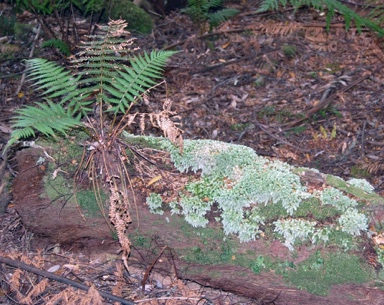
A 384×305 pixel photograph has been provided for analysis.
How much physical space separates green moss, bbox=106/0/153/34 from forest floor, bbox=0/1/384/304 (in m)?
0.17

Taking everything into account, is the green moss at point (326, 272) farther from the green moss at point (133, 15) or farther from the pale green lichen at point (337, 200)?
the green moss at point (133, 15)

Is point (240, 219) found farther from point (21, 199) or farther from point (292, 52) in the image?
point (292, 52)

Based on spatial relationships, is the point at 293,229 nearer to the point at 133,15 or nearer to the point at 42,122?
the point at 42,122

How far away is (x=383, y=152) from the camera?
3965 millimetres

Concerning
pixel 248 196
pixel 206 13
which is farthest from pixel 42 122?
pixel 206 13

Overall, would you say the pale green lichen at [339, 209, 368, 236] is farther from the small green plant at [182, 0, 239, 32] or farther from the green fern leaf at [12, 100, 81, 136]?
the small green plant at [182, 0, 239, 32]

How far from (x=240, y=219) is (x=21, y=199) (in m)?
1.41

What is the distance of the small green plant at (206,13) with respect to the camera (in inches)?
214

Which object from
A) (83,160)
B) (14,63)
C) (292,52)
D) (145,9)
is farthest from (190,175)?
(145,9)

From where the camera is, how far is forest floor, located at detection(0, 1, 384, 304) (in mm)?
3138

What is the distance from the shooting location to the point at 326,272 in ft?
8.28

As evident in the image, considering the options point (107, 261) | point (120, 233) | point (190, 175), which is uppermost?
point (190, 175)

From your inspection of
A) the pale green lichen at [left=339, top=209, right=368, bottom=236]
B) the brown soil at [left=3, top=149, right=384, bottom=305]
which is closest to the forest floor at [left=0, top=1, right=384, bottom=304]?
the brown soil at [left=3, top=149, right=384, bottom=305]

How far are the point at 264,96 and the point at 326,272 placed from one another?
2.51 meters
